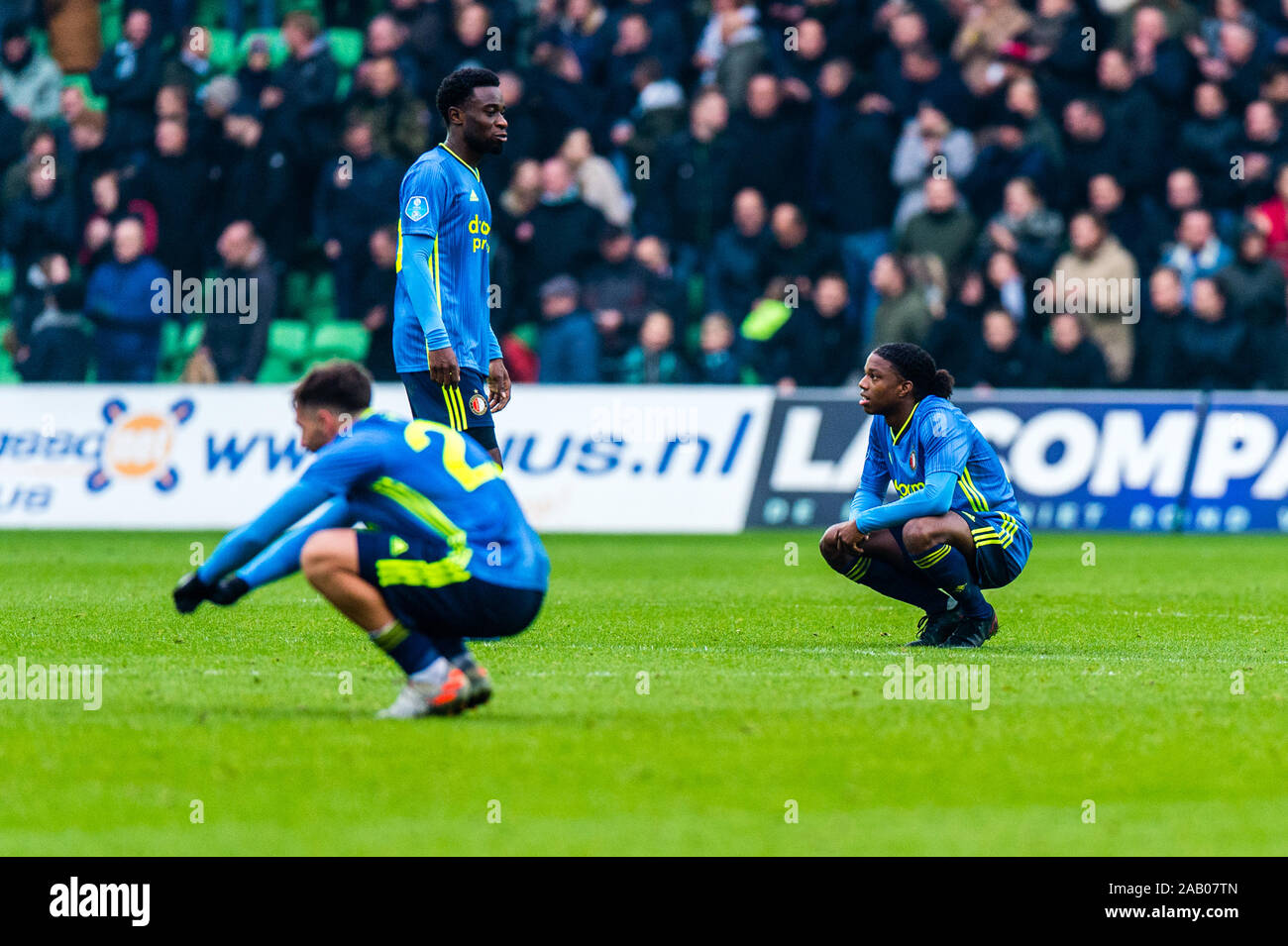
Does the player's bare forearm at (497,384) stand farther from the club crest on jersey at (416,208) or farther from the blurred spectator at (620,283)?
the blurred spectator at (620,283)

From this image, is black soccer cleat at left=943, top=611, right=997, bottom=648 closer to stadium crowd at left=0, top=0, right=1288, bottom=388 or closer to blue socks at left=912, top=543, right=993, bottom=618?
blue socks at left=912, top=543, right=993, bottom=618

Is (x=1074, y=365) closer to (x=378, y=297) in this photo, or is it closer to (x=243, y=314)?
(x=378, y=297)

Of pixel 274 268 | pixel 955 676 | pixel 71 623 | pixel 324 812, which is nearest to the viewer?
pixel 324 812

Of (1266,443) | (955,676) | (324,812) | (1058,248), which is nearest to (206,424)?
(1058,248)

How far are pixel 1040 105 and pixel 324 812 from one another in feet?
50.3

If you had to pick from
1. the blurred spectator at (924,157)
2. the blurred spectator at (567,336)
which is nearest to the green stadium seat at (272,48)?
the blurred spectator at (567,336)

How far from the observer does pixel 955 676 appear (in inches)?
356

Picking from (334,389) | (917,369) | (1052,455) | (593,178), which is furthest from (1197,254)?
(334,389)

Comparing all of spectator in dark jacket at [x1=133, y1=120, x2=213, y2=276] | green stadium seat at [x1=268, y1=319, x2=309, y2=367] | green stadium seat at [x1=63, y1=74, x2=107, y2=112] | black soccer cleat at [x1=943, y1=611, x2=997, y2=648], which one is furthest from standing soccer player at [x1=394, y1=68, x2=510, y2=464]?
green stadium seat at [x1=63, y1=74, x2=107, y2=112]

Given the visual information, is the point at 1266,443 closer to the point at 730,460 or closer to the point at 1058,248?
the point at 1058,248

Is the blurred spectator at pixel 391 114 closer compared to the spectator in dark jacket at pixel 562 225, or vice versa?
the spectator in dark jacket at pixel 562 225

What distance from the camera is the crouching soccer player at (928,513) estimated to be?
10.3m

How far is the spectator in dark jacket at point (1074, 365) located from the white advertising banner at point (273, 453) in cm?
260

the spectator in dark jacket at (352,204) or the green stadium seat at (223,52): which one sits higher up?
the green stadium seat at (223,52)
